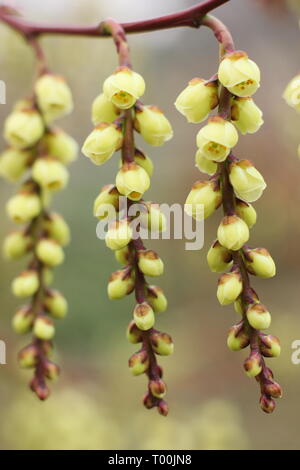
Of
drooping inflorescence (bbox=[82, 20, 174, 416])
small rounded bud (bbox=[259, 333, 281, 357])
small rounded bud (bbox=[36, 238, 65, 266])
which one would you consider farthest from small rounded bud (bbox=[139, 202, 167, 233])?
small rounded bud (bbox=[36, 238, 65, 266])

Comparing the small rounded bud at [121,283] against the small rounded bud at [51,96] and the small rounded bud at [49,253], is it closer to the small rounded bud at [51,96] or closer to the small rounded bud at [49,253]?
the small rounded bud at [49,253]

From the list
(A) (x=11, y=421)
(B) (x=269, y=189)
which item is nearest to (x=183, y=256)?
(B) (x=269, y=189)

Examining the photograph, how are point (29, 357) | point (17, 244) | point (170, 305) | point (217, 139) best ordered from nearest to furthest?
point (217, 139) < point (29, 357) < point (17, 244) < point (170, 305)

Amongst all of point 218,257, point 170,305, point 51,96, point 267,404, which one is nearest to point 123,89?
point 218,257

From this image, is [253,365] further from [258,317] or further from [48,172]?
[48,172]

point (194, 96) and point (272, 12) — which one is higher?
point (272, 12)

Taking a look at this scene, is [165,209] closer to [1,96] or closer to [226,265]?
[226,265]

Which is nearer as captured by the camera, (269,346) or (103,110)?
(269,346)
